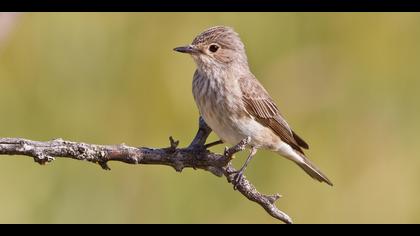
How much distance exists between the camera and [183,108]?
6.81 m

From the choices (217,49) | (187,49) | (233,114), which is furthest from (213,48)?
(233,114)

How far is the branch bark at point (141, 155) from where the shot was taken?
4539mm

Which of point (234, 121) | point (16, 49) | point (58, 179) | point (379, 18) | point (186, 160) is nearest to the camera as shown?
point (186, 160)

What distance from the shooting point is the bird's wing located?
233 inches

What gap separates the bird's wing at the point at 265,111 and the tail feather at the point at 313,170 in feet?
0.25

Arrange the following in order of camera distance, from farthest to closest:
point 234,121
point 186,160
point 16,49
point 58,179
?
point 16,49
point 58,179
point 234,121
point 186,160

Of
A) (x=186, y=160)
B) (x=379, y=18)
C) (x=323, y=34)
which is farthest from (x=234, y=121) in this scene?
(x=379, y=18)

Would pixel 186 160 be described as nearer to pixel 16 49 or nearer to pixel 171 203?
pixel 171 203

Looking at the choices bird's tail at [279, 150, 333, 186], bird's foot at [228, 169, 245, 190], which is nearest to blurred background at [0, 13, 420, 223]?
bird's tail at [279, 150, 333, 186]

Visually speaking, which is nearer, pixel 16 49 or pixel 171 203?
pixel 171 203

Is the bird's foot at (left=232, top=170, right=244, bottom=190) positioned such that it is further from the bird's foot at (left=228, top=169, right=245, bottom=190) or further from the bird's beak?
the bird's beak

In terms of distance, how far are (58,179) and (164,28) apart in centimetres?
141

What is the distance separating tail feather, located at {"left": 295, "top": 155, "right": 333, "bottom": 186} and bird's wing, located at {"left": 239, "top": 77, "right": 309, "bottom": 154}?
0.25 ft

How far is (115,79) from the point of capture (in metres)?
6.58
